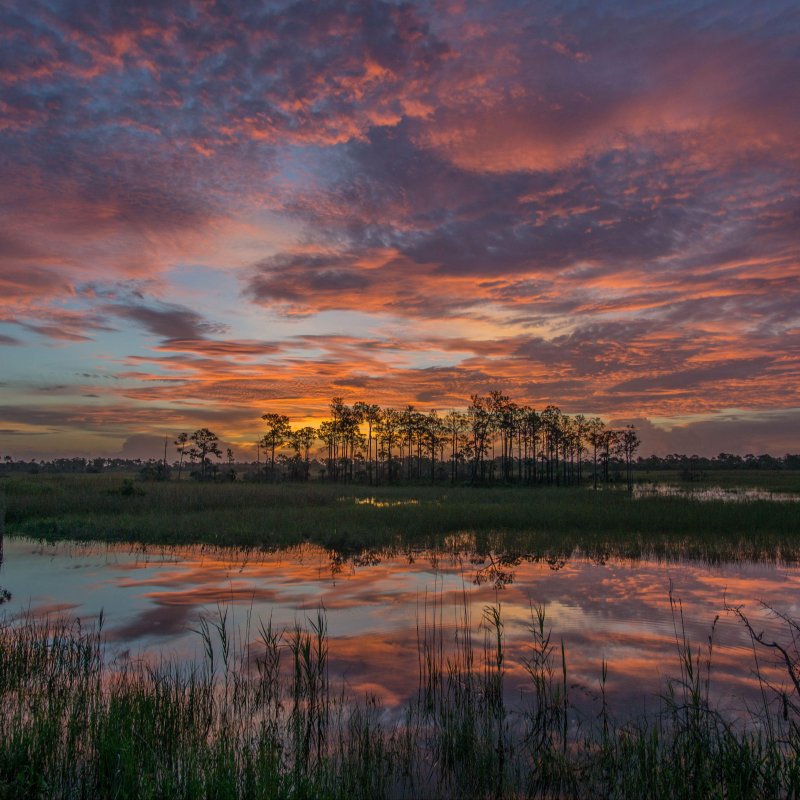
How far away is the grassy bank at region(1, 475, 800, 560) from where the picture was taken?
22.3 m

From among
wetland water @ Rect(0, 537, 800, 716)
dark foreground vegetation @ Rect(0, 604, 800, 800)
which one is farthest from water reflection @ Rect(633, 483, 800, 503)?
dark foreground vegetation @ Rect(0, 604, 800, 800)

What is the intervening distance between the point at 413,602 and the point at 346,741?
7024 mm

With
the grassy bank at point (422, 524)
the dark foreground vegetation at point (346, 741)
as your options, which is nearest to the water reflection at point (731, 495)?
the grassy bank at point (422, 524)

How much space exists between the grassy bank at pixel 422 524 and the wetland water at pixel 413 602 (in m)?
2.28

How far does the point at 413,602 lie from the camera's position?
540 inches

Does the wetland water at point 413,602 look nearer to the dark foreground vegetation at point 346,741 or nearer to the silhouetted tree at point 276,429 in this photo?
the dark foreground vegetation at point 346,741

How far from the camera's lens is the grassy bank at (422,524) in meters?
22.3

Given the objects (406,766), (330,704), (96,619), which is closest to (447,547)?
(96,619)

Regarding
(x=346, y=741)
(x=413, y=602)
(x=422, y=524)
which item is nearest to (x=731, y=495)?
(x=422, y=524)

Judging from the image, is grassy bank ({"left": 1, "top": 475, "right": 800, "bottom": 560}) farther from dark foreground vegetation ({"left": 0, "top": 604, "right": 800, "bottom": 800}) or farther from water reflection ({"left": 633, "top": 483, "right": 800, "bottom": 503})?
dark foreground vegetation ({"left": 0, "top": 604, "right": 800, "bottom": 800})

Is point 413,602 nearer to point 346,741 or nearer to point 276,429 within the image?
point 346,741

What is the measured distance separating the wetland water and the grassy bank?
7.47 ft

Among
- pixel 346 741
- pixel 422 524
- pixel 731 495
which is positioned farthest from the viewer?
pixel 731 495

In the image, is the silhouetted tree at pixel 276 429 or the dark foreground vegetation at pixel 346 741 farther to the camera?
the silhouetted tree at pixel 276 429
